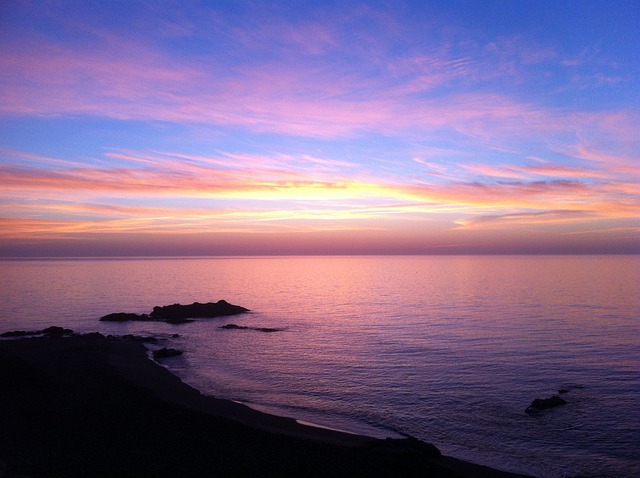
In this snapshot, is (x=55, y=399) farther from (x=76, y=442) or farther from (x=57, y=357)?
(x=57, y=357)

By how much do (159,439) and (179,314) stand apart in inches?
2032

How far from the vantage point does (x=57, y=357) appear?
3750 centimetres

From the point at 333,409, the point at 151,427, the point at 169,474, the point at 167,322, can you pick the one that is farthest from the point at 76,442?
the point at 167,322

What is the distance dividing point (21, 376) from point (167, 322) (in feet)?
123

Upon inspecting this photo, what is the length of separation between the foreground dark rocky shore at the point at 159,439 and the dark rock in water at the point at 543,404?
841cm

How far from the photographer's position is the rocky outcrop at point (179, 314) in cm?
6575

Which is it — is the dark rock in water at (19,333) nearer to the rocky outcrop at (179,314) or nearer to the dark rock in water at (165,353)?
the rocky outcrop at (179,314)

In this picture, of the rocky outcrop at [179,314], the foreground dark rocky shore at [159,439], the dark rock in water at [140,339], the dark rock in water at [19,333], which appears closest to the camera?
the foreground dark rocky shore at [159,439]

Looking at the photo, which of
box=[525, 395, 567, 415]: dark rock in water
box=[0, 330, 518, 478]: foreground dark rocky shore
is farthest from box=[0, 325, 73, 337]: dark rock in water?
box=[525, 395, 567, 415]: dark rock in water

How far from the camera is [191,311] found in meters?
70.5

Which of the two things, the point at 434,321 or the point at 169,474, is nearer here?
the point at 169,474

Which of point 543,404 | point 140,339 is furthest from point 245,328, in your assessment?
point 543,404

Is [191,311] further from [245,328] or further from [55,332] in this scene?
[55,332]

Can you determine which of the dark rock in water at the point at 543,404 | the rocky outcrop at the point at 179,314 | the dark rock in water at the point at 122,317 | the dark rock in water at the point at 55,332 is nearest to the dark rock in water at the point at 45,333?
the dark rock in water at the point at 55,332
